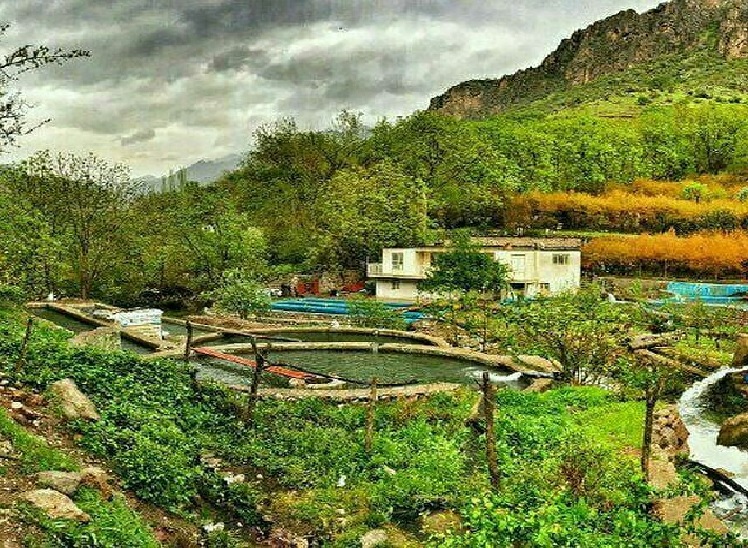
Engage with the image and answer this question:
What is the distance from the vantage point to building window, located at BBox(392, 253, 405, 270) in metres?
43.2

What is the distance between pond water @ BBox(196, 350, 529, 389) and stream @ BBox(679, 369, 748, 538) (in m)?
4.51

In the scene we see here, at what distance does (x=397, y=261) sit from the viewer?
4338cm

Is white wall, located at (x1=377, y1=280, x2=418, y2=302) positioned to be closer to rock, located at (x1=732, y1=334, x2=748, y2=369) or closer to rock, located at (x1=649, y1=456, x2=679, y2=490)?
rock, located at (x1=732, y1=334, x2=748, y2=369)

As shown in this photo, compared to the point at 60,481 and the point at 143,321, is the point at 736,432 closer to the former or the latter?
the point at 60,481

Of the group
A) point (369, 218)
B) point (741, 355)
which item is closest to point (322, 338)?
point (741, 355)

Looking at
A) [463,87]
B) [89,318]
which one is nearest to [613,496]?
[89,318]

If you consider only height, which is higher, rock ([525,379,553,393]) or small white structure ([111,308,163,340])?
small white structure ([111,308,163,340])

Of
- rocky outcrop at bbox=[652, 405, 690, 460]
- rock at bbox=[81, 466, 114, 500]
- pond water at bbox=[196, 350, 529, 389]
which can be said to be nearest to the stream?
rocky outcrop at bbox=[652, 405, 690, 460]

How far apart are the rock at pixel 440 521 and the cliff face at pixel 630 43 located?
459ft

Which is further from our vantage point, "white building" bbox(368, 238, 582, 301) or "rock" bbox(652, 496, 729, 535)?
"white building" bbox(368, 238, 582, 301)

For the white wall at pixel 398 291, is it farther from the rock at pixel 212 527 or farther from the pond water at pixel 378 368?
the rock at pixel 212 527

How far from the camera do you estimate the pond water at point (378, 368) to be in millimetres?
18828

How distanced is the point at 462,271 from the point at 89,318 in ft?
58.5

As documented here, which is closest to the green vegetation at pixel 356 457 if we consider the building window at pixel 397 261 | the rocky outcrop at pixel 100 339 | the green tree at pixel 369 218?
the rocky outcrop at pixel 100 339
